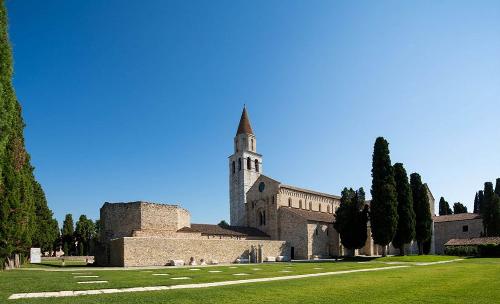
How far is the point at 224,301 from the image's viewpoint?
36.8 feet

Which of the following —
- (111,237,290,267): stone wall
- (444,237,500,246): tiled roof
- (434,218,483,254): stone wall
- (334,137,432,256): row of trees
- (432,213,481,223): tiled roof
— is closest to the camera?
(111,237,290,267): stone wall

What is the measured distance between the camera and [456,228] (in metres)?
68.7

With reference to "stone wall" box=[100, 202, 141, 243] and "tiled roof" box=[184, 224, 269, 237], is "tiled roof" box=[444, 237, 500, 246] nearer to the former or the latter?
"tiled roof" box=[184, 224, 269, 237]

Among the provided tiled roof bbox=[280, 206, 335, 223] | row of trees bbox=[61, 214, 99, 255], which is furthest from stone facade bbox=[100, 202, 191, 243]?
row of trees bbox=[61, 214, 99, 255]

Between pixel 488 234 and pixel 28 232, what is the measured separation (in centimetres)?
6285

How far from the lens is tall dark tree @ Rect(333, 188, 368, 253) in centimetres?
4894

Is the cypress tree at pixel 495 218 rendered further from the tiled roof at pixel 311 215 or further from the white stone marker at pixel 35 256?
the white stone marker at pixel 35 256

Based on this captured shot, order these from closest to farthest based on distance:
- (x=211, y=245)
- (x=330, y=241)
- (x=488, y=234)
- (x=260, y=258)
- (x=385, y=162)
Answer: (x=211, y=245)
(x=260, y=258)
(x=385, y=162)
(x=330, y=241)
(x=488, y=234)

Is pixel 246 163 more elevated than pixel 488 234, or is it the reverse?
pixel 246 163

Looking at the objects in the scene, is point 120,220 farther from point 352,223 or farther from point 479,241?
point 479,241

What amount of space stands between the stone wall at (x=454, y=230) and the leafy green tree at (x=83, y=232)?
62.8m

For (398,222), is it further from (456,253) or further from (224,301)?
(224,301)

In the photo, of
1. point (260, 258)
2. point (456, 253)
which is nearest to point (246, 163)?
point (260, 258)

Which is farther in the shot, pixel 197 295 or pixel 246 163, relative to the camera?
pixel 246 163
